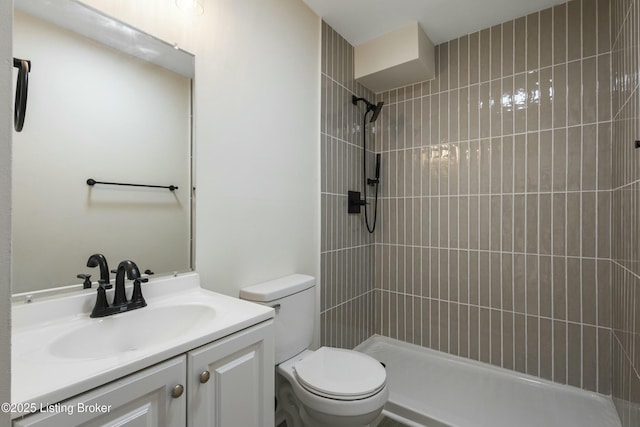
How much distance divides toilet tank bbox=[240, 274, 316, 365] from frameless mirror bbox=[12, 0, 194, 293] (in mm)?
369

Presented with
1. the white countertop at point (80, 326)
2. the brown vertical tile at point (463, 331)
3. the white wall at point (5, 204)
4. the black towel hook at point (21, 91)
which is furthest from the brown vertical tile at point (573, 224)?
the black towel hook at point (21, 91)

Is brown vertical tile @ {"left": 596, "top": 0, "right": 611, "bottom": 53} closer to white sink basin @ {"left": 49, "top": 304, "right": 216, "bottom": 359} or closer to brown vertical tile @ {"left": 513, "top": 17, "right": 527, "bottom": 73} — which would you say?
brown vertical tile @ {"left": 513, "top": 17, "right": 527, "bottom": 73}

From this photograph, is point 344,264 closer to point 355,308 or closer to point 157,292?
point 355,308

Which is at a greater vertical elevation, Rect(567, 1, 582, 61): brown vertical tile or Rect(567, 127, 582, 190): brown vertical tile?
Rect(567, 1, 582, 61): brown vertical tile

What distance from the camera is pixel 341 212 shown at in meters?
2.15

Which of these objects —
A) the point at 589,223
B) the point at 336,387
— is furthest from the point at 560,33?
the point at 336,387

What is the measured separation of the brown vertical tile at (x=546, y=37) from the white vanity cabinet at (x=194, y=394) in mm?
2244

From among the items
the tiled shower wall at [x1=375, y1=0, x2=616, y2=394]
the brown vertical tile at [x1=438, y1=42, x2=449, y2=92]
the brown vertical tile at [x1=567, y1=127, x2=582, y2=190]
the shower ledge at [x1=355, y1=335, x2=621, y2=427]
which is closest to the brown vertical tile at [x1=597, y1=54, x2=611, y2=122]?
the tiled shower wall at [x1=375, y1=0, x2=616, y2=394]

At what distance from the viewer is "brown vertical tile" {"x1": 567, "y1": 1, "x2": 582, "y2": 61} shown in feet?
5.82

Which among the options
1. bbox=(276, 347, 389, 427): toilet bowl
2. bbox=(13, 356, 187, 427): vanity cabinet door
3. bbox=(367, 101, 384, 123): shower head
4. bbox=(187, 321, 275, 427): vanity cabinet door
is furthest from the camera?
bbox=(367, 101, 384, 123): shower head

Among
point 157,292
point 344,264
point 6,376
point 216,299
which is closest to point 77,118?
point 157,292

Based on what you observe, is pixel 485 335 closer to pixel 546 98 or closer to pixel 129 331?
pixel 546 98

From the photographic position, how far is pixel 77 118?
3.31 ft

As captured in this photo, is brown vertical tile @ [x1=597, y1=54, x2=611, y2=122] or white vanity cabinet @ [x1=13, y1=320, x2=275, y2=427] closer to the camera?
white vanity cabinet @ [x1=13, y1=320, x2=275, y2=427]
